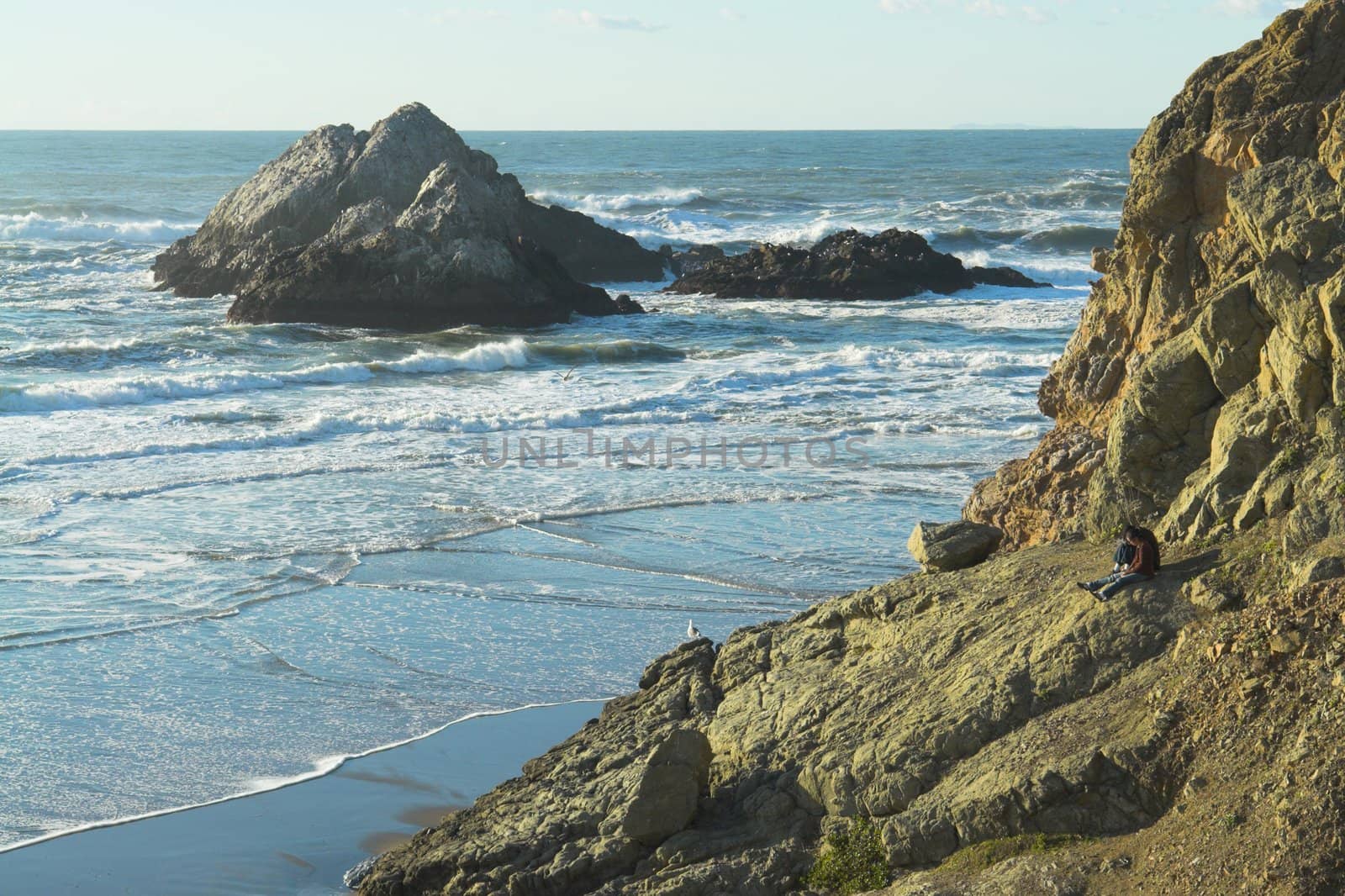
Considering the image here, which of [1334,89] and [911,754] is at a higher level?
[1334,89]

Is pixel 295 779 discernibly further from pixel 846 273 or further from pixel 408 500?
pixel 846 273

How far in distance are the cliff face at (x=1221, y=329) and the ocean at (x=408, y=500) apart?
145 inches

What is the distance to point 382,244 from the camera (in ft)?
111

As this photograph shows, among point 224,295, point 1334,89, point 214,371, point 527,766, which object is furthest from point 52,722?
point 224,295

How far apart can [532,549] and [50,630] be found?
14.8 ft

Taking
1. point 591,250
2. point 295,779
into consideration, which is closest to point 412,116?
point 591,250

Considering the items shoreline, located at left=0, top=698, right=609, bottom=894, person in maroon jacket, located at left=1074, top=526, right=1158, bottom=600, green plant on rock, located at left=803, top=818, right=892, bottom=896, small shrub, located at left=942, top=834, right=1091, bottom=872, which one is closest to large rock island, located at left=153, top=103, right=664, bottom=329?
shoreline, located at left=0, top=698, right=609, bottom=894

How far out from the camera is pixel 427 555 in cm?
1416

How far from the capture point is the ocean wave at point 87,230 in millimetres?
52812

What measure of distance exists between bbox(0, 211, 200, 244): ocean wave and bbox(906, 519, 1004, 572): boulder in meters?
48.9

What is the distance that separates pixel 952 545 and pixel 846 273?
103 feet

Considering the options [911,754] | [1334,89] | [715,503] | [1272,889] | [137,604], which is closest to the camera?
[1272,889]

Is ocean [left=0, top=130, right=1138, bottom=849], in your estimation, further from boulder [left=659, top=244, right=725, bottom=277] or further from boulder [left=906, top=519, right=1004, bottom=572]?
boulder [left=659, top=244, right=725, bottom=277]

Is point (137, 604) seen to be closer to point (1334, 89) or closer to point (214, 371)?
point (1334, 89)
